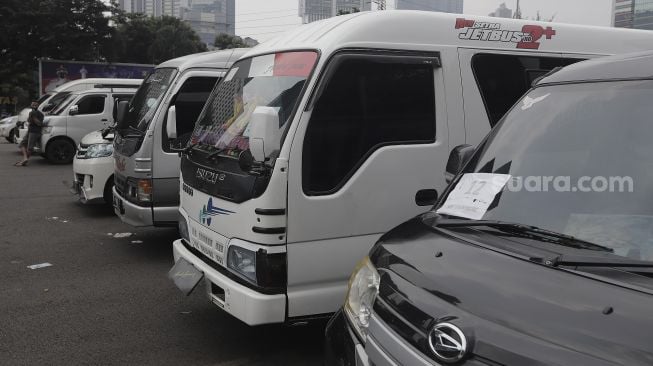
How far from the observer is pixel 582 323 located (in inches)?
58.0

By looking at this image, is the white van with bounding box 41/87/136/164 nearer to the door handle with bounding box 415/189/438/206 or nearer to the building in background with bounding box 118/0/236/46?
the door handle with bounding box 415/189/438/206

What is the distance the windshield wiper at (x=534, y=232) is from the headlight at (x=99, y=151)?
22.4 ft

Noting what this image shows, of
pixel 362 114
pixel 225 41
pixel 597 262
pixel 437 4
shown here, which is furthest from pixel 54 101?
pixel 225 41

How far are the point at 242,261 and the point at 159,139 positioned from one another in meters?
3.06

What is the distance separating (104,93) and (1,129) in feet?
31.9

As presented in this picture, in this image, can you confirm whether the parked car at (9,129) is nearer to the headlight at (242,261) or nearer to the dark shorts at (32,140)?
the dark shorts at (32,140)

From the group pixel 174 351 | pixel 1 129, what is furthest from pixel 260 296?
pixel 1 129

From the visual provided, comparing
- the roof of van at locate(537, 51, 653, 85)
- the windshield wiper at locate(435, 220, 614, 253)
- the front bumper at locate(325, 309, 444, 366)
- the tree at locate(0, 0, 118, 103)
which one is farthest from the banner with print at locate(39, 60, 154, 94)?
the windshield wiper at locate(435, 220, 614, 253)

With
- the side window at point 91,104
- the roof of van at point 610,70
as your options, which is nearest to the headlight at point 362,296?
the roof of van at point 610,70

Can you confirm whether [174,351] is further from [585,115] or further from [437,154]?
[585,115]

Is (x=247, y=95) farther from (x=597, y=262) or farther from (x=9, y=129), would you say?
(x=9, y=129)

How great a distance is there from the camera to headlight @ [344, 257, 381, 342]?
2.18m

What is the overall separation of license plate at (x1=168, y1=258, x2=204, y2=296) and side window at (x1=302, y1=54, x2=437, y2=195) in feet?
3.67

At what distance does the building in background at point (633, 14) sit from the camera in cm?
733
